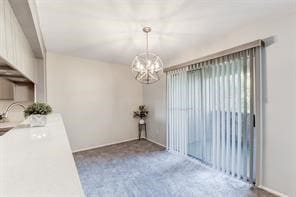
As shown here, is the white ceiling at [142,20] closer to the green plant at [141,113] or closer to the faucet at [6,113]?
the faucet at [6,113]

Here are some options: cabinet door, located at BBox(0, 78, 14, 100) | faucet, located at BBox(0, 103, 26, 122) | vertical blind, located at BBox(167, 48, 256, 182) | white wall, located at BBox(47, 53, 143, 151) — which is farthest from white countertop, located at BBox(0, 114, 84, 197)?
white wall, located at BBox(47, 53, 143, 151)

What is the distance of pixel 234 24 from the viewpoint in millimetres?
2744

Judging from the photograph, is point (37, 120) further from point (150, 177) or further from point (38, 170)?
point (150, 177)

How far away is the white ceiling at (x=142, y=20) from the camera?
2240 millimetres

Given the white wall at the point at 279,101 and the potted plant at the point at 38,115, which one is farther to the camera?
the white wall at the point at 279,101

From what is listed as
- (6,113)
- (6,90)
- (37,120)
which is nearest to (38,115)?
(37,120)

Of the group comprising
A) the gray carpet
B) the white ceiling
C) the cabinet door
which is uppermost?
the white ceiling

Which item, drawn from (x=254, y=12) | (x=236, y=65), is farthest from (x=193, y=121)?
(x=254, y=12)

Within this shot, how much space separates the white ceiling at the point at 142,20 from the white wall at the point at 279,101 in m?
0.22

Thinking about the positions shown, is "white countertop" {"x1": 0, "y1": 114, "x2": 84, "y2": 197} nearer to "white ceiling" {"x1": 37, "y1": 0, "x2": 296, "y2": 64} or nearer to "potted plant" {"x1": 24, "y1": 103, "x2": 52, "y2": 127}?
"potted plant" {"x1": 24, "y1": 103, "x2": 52, "y2": 127}

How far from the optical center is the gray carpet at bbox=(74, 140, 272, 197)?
262cm

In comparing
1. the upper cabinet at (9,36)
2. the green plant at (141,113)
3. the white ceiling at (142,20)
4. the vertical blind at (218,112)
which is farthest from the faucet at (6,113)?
the vertical blind at (218,112)

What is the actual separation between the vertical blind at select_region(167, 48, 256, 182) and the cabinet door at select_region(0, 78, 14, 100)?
10.6 ft

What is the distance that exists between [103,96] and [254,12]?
392 centimetres
